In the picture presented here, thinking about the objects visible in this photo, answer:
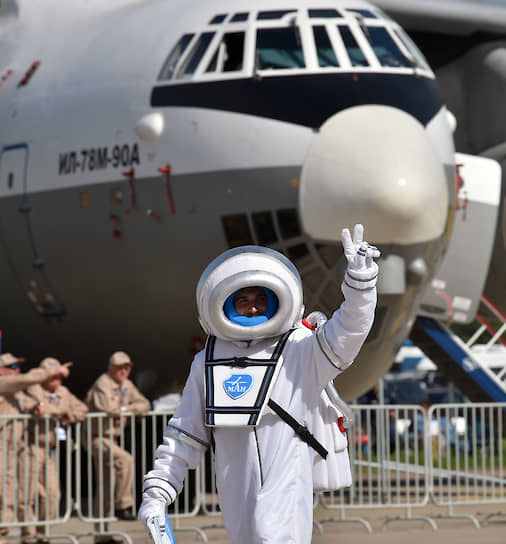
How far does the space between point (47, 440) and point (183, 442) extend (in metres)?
5.67

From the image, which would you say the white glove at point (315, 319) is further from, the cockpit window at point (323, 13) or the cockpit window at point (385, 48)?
the cockpit window at point (323, 13)

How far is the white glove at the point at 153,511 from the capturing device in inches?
203

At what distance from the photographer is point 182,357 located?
12969 millimetres

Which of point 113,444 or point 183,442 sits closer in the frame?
point 183,442

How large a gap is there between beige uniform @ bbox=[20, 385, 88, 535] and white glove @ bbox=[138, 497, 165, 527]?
579 cm

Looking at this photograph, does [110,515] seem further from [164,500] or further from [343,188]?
[164,500]

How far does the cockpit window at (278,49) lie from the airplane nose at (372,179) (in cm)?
82

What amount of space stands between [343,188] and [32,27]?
206 inches

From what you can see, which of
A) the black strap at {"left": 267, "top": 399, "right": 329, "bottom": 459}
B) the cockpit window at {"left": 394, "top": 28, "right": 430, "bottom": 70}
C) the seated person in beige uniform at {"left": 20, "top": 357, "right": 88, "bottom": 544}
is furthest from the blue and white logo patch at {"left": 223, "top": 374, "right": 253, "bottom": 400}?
the cockpit window at {"left": 394, "top": 28, "right": 430, "bottom": 70}

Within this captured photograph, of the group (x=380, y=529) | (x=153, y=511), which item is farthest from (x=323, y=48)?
(x=153, y=511)

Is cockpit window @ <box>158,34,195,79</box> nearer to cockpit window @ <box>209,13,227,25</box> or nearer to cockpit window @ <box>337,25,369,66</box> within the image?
cockpit window @ <box>209,13,227,25</box>

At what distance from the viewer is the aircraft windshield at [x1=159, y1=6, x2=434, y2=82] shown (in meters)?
11.8

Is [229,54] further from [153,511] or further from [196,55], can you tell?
[153,511]

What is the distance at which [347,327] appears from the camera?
17.1ft
